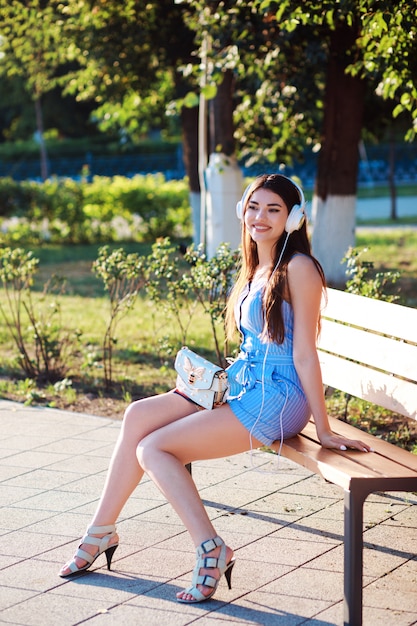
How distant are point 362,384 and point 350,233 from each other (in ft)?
23.2

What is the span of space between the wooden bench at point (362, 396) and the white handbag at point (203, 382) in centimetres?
30

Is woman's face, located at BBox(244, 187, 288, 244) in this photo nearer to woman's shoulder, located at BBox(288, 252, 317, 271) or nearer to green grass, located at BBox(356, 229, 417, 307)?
woman's shoulder, located at BBox(288, 252, 317, 271)

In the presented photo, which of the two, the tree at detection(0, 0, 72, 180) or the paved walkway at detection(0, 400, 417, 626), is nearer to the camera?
the paved walkway at detection(0, 400, 417, 626)

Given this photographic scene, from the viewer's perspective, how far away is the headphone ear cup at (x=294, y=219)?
12.3 ft

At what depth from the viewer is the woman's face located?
12.4 feet

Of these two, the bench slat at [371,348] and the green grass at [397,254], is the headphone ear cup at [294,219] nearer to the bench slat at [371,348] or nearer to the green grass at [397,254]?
the bench slat at [371,348]

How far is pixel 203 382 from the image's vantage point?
12.3 ft

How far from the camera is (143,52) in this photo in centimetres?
1270

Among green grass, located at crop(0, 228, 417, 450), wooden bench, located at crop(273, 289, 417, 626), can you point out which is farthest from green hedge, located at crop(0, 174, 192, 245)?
wooden bench, located at crop(273, 289, 417, 626)

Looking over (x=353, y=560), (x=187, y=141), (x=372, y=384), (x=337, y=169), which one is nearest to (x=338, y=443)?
(x=353, y=560)

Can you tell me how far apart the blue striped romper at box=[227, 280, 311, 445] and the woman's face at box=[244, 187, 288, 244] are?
193 mm

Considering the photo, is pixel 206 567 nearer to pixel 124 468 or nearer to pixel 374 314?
pixel 124 468

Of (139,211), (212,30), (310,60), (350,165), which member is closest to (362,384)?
(212,30)

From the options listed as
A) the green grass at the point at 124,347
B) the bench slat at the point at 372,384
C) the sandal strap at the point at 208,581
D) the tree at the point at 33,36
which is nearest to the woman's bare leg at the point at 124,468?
the sandal strap at the point at 208,581
